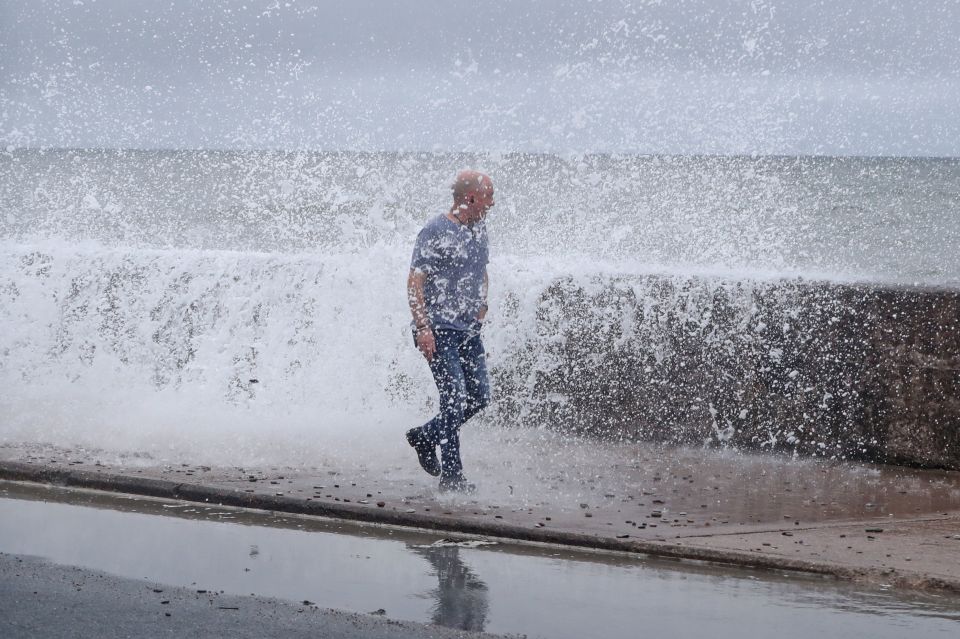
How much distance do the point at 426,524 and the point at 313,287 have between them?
450cm

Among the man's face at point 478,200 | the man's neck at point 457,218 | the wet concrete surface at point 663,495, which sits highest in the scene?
the man's face at point 478,200

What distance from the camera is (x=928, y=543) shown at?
560 centimetres

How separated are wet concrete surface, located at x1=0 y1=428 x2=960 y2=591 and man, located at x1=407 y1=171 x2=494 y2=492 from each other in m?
0.28

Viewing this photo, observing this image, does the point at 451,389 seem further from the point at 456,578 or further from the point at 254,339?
the point at 254,339

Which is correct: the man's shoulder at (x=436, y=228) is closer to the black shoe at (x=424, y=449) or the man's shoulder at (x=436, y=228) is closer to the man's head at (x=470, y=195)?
the man's head at (x=470, y=195)

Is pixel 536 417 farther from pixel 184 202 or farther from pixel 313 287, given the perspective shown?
pixel 184 202

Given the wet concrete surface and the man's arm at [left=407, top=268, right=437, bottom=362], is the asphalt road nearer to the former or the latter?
the wet concrete surface

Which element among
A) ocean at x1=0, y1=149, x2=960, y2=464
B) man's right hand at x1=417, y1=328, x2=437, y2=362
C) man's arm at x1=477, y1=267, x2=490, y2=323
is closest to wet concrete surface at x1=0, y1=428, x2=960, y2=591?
ocean at x1=0, y1=149, x2=960, y2=464

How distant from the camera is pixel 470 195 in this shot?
6660mm

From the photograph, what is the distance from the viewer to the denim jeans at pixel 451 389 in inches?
263

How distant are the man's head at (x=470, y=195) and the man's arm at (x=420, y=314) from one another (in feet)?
1.35

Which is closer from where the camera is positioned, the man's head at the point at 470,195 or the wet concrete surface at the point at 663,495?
the wet concrete surface at the point at 663,495

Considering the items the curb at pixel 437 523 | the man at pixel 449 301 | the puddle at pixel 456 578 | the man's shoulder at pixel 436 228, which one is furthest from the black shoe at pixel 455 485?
the man's shoulder at pixel 436 228

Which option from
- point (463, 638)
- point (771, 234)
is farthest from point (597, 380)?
point (771, 234)
